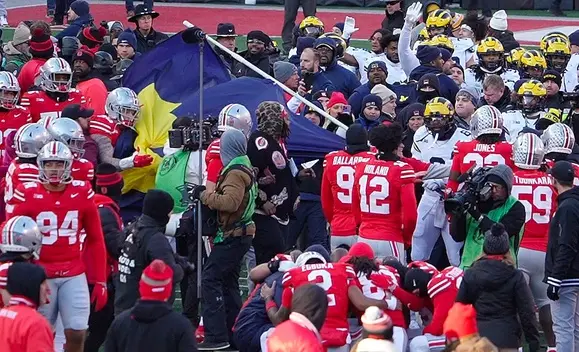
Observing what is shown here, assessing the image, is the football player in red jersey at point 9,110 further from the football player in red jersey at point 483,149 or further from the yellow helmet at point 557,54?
the yellow helmet at point 557,54

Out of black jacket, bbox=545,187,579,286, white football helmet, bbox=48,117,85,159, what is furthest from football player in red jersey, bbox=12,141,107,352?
black jacket, bbox=545,187,579,286

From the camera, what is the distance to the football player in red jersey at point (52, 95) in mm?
11797

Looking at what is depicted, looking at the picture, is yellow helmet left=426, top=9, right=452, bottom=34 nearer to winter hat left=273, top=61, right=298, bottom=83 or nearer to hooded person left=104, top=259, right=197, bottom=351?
winter hat left=273, top=61, right=298, bottom=83

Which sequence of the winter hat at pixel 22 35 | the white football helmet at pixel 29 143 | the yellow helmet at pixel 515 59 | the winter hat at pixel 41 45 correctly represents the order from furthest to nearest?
the winter hat at pixel 22 35
the yellow helmet at pixel 515 59
the winter hat at pixel 41 45
the white football helmet at pixel 29 143

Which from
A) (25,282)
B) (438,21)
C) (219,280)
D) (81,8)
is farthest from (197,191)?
(81,8)

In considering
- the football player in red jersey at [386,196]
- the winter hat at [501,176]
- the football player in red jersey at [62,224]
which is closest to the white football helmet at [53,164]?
the football player in red jersey at [62,224]

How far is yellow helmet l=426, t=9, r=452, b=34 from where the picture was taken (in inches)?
617

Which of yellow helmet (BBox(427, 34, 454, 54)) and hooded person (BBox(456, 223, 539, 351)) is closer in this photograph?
hooded person (BBox(456, 223, 539, 351))

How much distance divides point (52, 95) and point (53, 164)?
317 cm

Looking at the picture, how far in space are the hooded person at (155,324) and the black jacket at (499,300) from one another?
2.00m

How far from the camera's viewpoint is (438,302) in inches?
335

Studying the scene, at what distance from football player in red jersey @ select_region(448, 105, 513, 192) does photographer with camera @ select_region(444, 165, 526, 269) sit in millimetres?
687

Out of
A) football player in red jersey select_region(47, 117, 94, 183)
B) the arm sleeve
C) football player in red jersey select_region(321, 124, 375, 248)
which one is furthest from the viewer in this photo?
football player in red jersey select_region(321, 124, 375, 248)

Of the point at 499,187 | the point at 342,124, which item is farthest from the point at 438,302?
the point at 342,124
